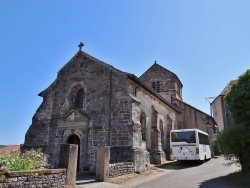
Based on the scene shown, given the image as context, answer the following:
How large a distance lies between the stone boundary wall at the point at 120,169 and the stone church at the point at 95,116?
423mm

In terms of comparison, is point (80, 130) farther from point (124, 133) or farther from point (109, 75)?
point (109, 75)

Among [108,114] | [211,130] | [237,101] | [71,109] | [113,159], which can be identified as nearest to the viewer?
[237,101]

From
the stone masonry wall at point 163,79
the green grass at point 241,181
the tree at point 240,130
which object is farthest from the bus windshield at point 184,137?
the stone masonry wall at point 163,79

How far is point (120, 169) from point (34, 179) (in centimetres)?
620

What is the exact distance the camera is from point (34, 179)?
7785mm

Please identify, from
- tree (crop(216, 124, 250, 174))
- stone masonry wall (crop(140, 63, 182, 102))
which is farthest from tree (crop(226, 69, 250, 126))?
stone masonry wall (crop(140, 63, 182, 102))

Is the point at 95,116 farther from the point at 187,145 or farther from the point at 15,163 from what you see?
the point at 15,163

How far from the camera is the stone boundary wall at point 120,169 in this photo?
12358mm

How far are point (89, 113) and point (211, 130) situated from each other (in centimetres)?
1848

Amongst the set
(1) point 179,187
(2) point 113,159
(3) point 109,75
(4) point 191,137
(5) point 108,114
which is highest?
(3) point 109,75

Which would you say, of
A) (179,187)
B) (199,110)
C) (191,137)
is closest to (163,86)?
(199,110)

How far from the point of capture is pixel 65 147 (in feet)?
31.7

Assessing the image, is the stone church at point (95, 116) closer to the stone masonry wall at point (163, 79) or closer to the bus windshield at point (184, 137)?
the bus windshield at point (184, 137)

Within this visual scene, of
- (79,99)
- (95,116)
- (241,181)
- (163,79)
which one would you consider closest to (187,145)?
(95,116)
